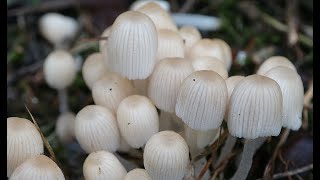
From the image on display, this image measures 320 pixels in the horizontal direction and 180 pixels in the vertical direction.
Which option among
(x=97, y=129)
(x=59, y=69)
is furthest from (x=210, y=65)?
(x=59, y=69)

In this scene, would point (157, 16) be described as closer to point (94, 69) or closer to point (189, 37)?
point (189, 37)

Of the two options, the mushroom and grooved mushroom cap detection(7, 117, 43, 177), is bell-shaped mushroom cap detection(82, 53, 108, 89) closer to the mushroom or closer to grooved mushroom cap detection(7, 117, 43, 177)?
grooved mushroom cap detection(7, 117, 43, 177)

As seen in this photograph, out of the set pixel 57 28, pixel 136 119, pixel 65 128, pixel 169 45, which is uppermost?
pixel 169 45

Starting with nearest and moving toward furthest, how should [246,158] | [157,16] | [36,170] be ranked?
[36,170], [246,158], [157,16]

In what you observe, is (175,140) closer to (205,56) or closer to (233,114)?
(233,114)

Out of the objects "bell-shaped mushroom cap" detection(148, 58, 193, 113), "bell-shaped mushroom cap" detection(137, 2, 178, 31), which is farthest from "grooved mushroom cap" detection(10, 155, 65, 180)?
"bell-shaped mushroom cap" detection(137, 2, 178, 31)

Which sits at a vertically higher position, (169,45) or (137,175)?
(169,45)

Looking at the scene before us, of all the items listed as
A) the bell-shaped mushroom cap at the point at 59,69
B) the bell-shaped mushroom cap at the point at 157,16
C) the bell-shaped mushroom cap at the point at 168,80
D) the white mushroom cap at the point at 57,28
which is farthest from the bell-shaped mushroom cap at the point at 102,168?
the white mushroom cap at the point at 57,28
